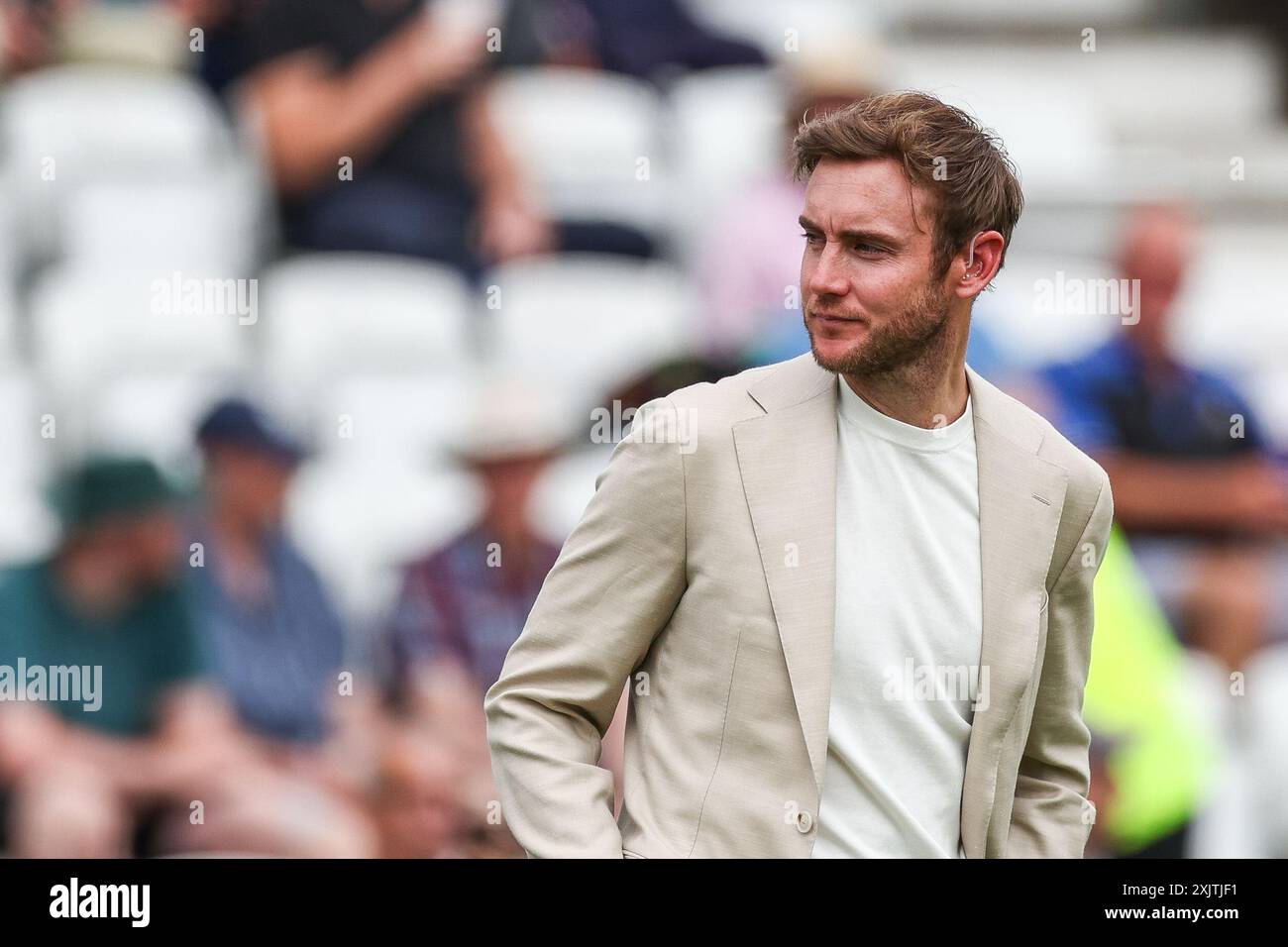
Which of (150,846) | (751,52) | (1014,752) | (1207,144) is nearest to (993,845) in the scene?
(1014,752)

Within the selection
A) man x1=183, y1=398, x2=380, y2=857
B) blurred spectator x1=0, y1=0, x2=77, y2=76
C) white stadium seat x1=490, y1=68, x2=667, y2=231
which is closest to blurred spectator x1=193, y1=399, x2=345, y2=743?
man x1=183, y1=398, x2=380, y2=857

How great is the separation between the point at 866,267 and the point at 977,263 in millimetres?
180

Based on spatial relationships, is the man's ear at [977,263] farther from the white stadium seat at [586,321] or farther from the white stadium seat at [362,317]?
the white stadium seat at [362,317]

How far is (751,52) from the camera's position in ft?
14.2

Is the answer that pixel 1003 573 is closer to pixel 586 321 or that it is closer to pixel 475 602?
pixel 475 602

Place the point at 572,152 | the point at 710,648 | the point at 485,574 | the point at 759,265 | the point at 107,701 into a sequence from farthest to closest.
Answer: the point at 572,152
the point at 759,265
the point at 485,574
the point at 107,701
the point at 710,648

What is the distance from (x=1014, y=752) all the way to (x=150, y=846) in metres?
2.39

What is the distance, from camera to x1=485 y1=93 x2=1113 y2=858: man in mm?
1773

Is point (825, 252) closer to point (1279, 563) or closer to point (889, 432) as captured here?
point (889, 432)

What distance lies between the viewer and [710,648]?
70.3 inches

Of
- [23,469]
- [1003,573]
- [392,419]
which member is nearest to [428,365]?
[392,419]

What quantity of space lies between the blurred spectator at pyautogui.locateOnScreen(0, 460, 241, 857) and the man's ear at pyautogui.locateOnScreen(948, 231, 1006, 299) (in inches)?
94.8

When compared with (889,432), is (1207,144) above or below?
above

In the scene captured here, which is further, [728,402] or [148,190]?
[148,190]
